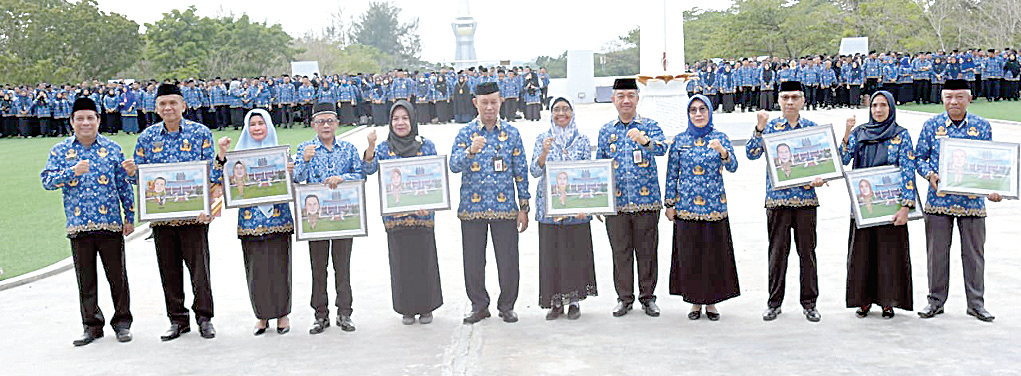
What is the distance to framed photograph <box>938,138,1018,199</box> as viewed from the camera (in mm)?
6504

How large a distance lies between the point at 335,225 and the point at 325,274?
386mm

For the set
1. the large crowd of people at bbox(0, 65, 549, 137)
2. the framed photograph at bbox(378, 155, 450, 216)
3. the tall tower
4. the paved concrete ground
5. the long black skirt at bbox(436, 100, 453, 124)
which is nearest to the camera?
the paved concrete ground

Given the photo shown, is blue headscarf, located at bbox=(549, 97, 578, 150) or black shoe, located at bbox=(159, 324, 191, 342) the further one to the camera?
blue headscarf, located at bbox=(549, 97, 578, 150)

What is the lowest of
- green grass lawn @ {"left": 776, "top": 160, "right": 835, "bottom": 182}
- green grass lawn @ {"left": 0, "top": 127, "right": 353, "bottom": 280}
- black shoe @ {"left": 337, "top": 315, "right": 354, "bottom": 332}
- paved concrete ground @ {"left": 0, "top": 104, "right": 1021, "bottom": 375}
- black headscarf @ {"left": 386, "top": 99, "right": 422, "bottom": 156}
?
paved concrete ground @ {"left": 0, "top": 104, "right": 1021, "bottom": 375}

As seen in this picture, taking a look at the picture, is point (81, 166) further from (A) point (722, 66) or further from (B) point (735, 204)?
(A) point (722, 66)

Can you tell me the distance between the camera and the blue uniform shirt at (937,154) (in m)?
6.67

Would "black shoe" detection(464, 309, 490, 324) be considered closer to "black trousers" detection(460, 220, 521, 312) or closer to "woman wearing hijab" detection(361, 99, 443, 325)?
"black trousers" detection(460, 220, 521, 312)

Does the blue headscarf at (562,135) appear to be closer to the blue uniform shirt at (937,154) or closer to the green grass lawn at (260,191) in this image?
the green grass lawn at (260,191)

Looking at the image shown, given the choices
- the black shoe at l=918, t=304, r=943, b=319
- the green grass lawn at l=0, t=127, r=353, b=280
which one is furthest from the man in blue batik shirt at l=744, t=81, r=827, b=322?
the green grass lawn at l=0, t=127, r=353, b=280

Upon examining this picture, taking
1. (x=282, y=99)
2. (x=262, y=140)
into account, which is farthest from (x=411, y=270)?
(x=282, y=99)

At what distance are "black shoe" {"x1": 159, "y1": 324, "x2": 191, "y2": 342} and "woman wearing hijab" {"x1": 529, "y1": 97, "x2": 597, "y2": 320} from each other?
2.43 m

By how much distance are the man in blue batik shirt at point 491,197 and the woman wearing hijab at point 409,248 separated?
26 cm

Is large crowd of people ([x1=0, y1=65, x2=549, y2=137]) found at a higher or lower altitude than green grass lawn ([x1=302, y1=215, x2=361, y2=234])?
higher

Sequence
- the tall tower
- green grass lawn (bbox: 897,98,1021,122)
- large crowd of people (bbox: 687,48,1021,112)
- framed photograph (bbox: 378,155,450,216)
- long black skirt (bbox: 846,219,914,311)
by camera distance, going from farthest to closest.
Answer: the tall tower, large crowd of people (bbox: 687,48,1021,112), green grass lawn (bbox: 897,98,1021,122), framed photograph (bbox: 378,155,450,216), long black skirt (bbox: 846,219,914,311)
